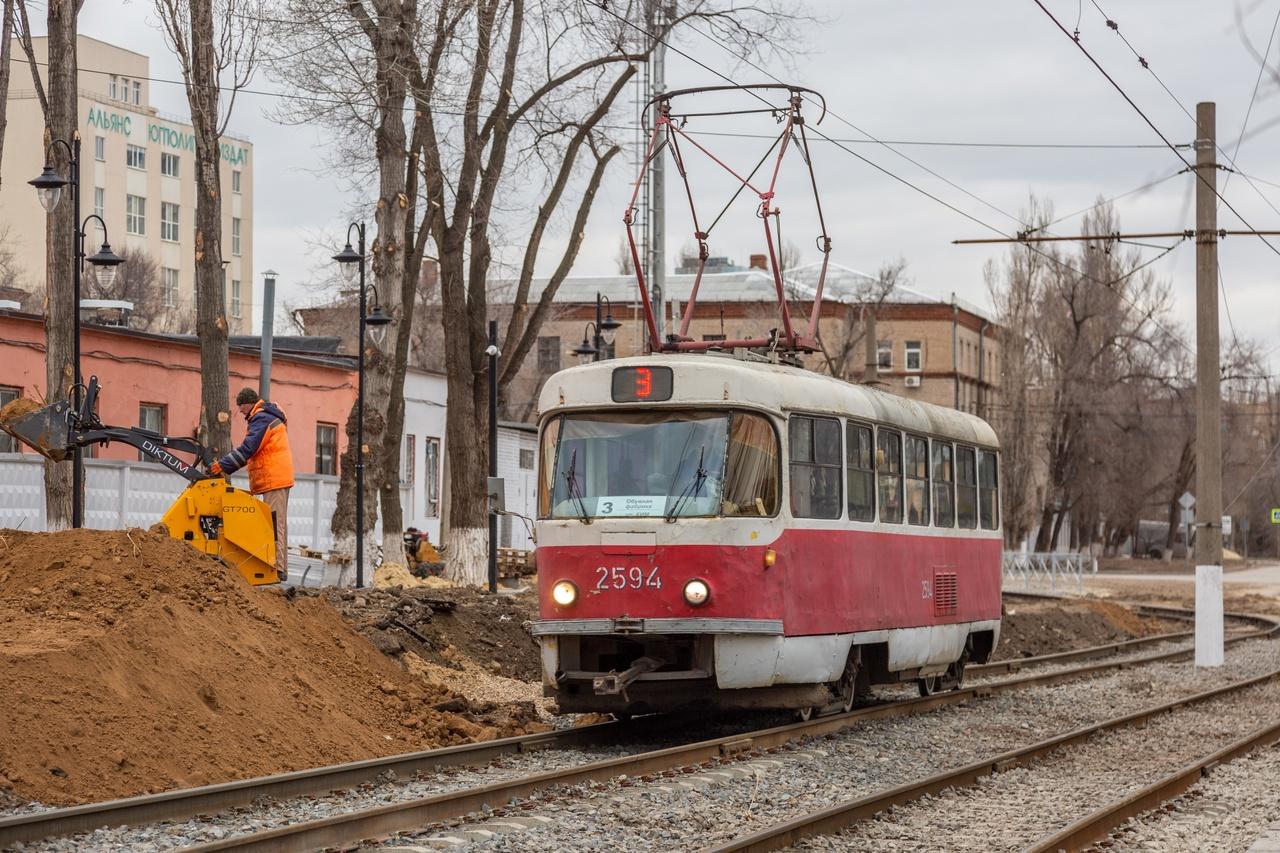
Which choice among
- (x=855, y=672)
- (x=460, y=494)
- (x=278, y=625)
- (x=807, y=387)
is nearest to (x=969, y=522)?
(x=855, y=672)

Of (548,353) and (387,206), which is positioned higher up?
(548,353)

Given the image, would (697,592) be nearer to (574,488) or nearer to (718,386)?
(574,488)

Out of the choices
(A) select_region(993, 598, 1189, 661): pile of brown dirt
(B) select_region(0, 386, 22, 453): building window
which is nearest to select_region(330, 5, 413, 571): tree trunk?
(B) select_region(0, 386, 22, 453): building window

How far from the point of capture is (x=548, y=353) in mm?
72750

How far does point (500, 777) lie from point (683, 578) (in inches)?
92.1

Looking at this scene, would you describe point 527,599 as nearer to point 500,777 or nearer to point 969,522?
point 969,522

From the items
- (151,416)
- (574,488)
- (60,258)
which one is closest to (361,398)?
(60,258)

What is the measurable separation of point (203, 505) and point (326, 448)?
2212cm

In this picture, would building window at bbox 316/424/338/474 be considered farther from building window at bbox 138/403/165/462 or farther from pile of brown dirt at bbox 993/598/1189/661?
pile of brown dirt at bbox 993/598/1189/661

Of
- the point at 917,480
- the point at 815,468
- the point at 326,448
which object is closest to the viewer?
the point at 815,468

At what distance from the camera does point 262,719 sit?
12305mm

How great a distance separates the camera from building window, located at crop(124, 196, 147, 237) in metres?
88.9

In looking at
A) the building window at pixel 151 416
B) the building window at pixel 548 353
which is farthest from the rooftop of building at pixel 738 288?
the building window at pixel 151 416

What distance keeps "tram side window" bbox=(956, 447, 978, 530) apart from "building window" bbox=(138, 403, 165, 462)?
656 inches
